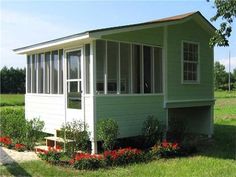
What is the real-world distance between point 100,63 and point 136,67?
1.48 m

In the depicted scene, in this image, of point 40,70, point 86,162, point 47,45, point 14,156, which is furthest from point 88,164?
point 40,70

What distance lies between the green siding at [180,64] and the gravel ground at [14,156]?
5.27 meters

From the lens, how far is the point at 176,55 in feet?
46.3

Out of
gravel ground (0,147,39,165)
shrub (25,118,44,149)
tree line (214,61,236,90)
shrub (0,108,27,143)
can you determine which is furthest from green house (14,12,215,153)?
tree line (214,61,236,90)

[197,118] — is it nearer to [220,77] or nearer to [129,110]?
[129,110]

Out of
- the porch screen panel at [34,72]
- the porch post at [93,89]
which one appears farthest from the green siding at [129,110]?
the porch screen panel at [34,72]

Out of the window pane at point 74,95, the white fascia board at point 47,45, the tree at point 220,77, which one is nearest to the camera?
the white fascia board at point 47,45

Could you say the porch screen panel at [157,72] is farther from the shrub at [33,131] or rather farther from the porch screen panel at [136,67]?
the shrub at [33,131]

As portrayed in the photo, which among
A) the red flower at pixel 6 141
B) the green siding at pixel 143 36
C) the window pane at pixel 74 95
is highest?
the green siding at pixel 143 36

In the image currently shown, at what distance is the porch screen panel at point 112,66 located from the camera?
40.1ft

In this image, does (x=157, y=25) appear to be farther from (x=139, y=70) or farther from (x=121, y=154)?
(x=121, y=154)

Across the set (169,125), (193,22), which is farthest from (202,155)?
(193,22)

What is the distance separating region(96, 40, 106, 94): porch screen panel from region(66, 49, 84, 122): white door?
0.54 metres

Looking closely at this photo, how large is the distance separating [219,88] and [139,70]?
331 ft
